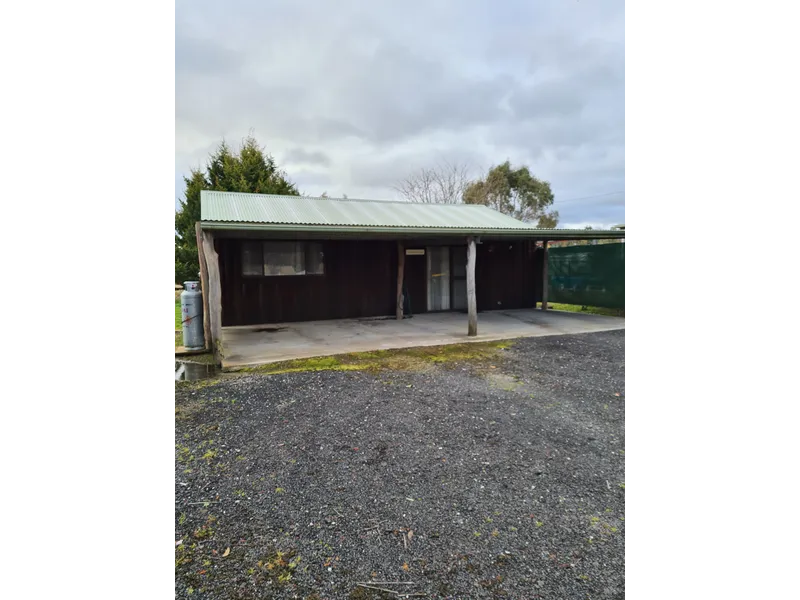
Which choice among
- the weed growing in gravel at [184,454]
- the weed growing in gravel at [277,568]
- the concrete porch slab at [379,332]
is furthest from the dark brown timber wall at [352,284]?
the weed growing in gravel at [277,568]

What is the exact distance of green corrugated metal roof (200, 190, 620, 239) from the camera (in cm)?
609

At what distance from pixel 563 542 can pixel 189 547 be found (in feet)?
5.74

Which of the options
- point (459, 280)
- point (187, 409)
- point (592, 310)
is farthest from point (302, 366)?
point (592, 310)

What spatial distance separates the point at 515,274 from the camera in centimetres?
1062

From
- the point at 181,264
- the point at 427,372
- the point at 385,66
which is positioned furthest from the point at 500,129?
the point at 427,372

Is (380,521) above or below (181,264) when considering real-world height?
below

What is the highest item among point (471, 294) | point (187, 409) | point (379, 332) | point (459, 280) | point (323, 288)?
point (459, 280)

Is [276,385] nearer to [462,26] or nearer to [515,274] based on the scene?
[462,26]

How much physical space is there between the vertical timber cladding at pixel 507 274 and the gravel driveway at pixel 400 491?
6.29 m

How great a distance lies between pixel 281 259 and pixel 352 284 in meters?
1.67

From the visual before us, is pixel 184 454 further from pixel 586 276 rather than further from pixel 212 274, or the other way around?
pixel 586 276

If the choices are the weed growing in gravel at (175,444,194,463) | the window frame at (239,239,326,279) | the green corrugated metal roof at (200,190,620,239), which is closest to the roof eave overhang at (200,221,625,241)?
the green corrugated metal roof at (200,190,620,239)

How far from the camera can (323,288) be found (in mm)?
8773

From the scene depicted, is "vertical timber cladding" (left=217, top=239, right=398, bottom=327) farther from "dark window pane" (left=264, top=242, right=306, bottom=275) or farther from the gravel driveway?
the gravel driveway
